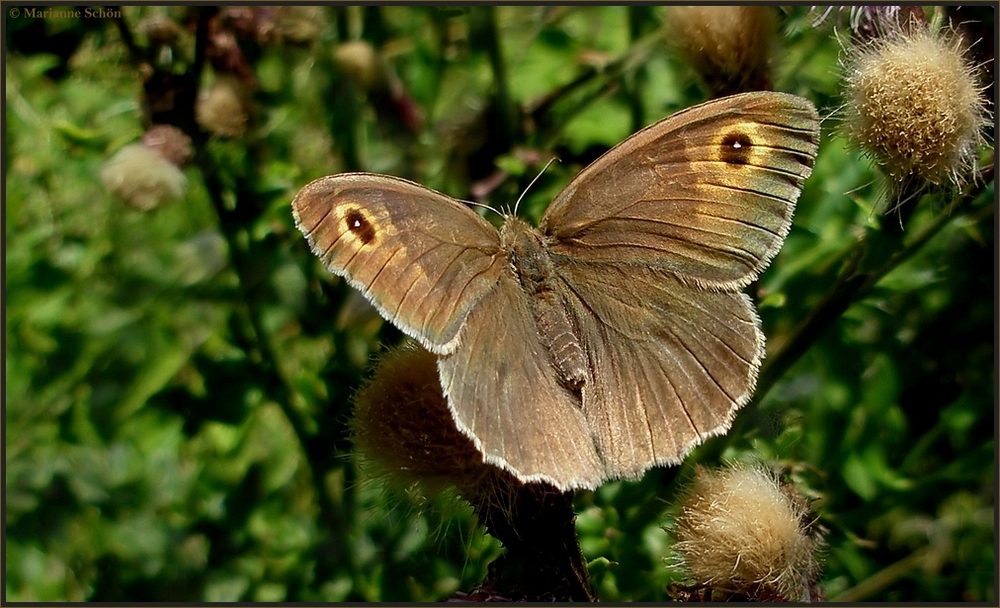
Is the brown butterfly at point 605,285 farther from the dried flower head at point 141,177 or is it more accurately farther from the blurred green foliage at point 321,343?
the dried flower head at point 141,177

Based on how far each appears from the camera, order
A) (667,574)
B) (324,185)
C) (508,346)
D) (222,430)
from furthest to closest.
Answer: (222,430) < (667,574) < (508,346) < (324,185)

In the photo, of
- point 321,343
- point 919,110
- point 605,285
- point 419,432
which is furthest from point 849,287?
point 321,343

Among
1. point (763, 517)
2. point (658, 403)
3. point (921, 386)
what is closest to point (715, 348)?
point (658, 403)

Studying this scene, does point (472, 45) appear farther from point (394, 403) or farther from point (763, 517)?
point (763, 517)

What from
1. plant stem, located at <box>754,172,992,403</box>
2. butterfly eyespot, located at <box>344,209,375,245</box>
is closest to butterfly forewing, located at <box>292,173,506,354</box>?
butterfly eyespot, located at <box>344,209,375,245</box>

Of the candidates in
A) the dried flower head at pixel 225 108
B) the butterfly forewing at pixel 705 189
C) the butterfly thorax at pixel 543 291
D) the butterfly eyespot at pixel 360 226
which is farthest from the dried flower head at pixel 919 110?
the dried flower head at pixel 225 108

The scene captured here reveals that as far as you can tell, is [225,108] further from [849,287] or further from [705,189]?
[849,287]
